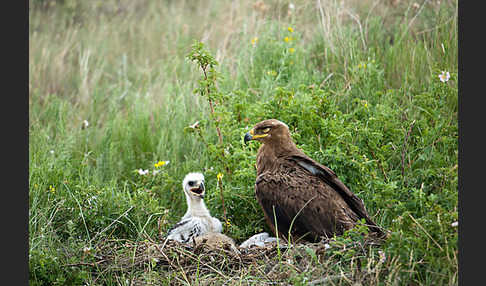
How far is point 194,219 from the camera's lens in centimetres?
488

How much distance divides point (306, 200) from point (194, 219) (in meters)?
1.08

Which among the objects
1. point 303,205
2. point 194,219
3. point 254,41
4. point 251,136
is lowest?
point 194,219

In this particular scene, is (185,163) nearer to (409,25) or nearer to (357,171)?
(357,171)

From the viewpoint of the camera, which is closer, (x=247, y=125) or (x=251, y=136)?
(x=251, y=136)

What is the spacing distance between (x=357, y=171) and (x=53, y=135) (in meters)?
4.01

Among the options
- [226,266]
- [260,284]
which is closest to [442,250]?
[260,284]

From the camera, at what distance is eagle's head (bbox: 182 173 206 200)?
16.4ft

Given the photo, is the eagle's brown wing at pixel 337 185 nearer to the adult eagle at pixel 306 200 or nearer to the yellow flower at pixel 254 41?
the adult eagle at pixel 306 200

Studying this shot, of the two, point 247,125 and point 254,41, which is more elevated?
point 254,41

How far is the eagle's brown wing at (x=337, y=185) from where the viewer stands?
173 inches

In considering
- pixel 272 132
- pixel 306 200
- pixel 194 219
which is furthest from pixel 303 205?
pixel 194 219

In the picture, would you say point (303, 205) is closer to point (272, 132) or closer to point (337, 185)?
point (337, 185)

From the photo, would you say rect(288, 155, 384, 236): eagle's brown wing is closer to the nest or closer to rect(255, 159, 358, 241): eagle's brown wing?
rect(255, 159, 358, 241): eagle's brown wing

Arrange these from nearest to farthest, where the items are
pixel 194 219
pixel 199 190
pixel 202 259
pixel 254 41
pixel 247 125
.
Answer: pixel 202 259 < pixel 194 219 < pixel 199 190 < pixel 247 125 < pixel 254 41
